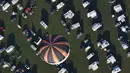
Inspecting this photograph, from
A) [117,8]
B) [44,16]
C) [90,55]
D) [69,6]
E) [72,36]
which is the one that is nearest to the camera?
[117,8]

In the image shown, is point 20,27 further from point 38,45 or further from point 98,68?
point 98,68

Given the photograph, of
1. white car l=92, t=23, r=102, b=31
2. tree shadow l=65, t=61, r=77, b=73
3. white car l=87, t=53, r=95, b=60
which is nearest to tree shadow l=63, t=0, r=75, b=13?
white car l=92, t=23, r=102, b=31

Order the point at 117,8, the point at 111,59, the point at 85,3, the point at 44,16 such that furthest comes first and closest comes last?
the point at 44,16
the point at 85,3
the point at 117,8
the point at 111,59

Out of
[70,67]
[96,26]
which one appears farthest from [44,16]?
[70,67]

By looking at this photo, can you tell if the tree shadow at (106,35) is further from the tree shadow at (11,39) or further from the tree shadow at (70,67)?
the tree shadow at (11,39)

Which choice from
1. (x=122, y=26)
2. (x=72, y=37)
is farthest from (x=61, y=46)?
(x=122, y=26)

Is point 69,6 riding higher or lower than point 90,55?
higher

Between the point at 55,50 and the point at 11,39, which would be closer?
the point at 55,50

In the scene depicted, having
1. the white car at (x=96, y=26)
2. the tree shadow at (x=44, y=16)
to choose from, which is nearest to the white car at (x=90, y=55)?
the white car at (x=96, y=26)

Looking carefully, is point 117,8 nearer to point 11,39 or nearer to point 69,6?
point 69,6
